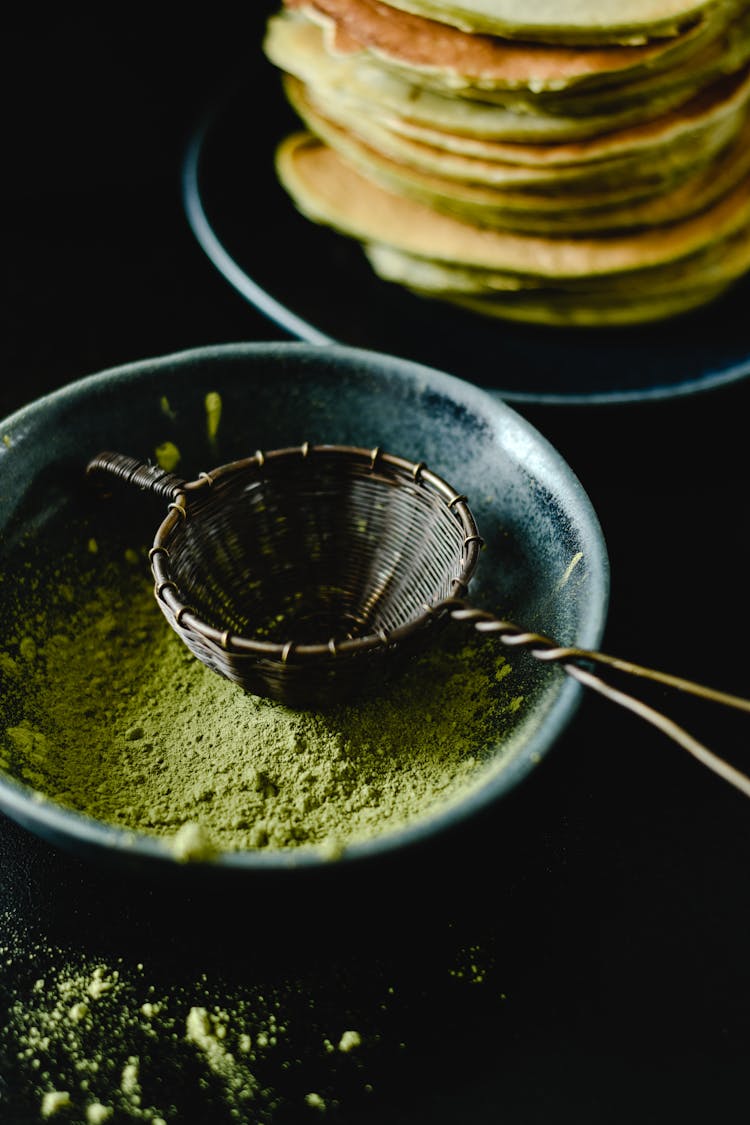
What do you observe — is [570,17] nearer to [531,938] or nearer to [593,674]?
[593,674]

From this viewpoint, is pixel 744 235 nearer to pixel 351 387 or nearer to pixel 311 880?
pixel 351 387

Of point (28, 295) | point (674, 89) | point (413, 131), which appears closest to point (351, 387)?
point (413, 131)

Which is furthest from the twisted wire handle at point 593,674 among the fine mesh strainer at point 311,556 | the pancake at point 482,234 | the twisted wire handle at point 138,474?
the pancake at point 482,234

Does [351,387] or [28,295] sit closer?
[351,387]

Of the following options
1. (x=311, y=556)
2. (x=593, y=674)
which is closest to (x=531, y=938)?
(x=593, y=674)

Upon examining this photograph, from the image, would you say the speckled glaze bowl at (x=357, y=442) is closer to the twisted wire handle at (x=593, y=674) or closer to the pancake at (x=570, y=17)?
the twisted wire handle at (x=593, y=674)

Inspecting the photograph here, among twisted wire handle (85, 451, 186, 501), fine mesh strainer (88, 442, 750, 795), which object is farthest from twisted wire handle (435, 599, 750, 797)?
twisted wire handle (85, 451, 186, 501)
